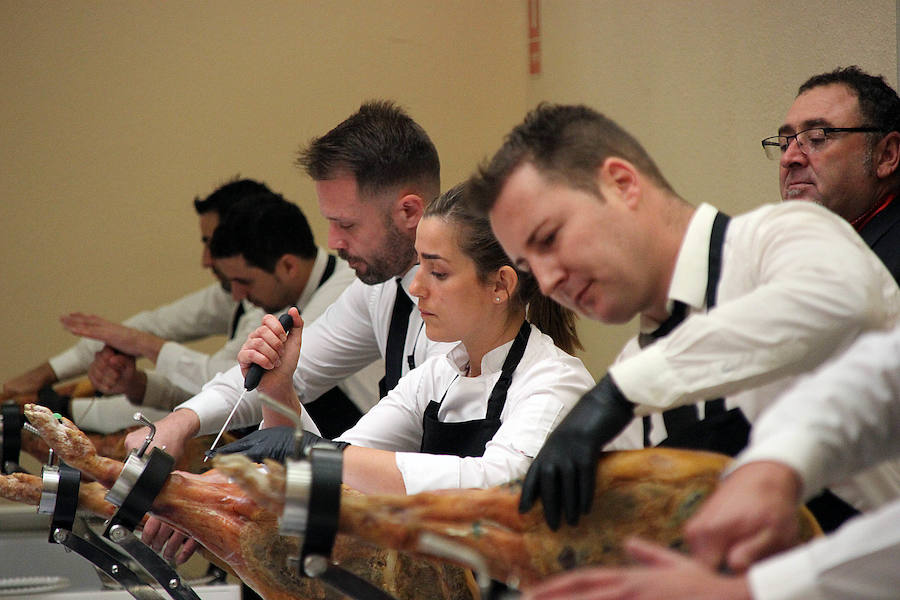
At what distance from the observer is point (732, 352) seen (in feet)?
3.61

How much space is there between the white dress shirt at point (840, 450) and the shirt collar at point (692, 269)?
1.07 feet

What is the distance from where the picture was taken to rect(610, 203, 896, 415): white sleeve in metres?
1.08

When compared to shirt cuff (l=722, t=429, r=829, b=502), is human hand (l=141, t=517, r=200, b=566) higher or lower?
lower

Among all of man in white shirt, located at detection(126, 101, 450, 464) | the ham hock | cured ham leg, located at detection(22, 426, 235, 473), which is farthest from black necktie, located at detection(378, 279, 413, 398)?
the ham hock

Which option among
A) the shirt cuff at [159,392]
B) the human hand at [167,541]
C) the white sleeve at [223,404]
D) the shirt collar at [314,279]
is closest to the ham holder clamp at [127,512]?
the human hand at [167,541]

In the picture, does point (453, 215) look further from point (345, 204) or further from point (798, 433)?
point (798, 433)

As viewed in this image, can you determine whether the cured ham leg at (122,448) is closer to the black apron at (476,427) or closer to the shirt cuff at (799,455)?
the black apron at (476,427)

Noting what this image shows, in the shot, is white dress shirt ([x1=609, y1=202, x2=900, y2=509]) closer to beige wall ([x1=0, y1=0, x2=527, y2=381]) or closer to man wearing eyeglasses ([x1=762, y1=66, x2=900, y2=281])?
man wearing eyeglasses ([x1=762, y1=66, x2=900, y2=281])

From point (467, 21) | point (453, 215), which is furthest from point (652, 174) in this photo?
point (467, 21)

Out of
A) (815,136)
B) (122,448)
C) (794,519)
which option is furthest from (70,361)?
(794,519)

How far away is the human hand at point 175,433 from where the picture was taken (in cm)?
234

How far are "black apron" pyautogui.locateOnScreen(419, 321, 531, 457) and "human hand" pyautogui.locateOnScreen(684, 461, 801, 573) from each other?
3.16ft

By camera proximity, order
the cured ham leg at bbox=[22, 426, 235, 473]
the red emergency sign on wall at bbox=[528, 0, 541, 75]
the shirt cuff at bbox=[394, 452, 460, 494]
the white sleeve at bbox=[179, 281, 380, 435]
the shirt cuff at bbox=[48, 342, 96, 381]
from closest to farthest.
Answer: the shirt cuff at bbox=[394, 452, 460, 494] < the cured ham leg at bbox=[22, 426, 235, 473] < the white sleeve at bbox=[179, 281, 380, 435] < the shirt cuff at bbox=[48, 342, 96, 381] < the red emergency sign on wall at bbox=[528, 0, 541, 75]

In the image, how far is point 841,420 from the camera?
2.97 ft
